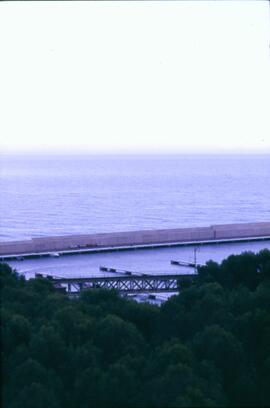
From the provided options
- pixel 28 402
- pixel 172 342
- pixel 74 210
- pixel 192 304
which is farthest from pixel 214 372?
pixel 74 210

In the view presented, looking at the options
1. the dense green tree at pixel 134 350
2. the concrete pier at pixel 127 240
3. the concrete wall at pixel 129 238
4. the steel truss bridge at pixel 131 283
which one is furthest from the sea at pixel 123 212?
the dense green tree at pixel 134 350

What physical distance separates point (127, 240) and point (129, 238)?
167mm

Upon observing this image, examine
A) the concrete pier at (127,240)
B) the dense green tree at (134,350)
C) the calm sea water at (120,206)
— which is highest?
the calm sea water at (120,206)

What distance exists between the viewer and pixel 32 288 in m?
6.46

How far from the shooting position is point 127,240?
16.7m

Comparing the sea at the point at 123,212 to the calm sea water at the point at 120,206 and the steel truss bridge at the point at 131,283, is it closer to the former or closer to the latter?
the calm sea water at the point at 120,206

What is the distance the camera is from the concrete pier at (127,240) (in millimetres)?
15352

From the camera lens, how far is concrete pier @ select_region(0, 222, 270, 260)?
15352 millimetres

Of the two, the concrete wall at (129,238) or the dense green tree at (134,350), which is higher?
the concrete wall at (129,238)

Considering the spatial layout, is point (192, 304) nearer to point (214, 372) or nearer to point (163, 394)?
point (214, 372)

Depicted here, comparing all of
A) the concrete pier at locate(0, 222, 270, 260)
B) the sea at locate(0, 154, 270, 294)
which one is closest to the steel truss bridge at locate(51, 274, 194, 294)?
the sea at locate(0, 154, 270, 294)

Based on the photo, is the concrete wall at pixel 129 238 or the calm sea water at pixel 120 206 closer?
the concrete wall at pixel 129 238

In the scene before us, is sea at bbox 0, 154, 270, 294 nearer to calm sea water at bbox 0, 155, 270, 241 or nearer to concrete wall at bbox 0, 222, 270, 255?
calm sea water at bbox 0, 155, 270, 241

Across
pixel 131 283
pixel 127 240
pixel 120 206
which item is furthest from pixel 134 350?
pixel 120 206
